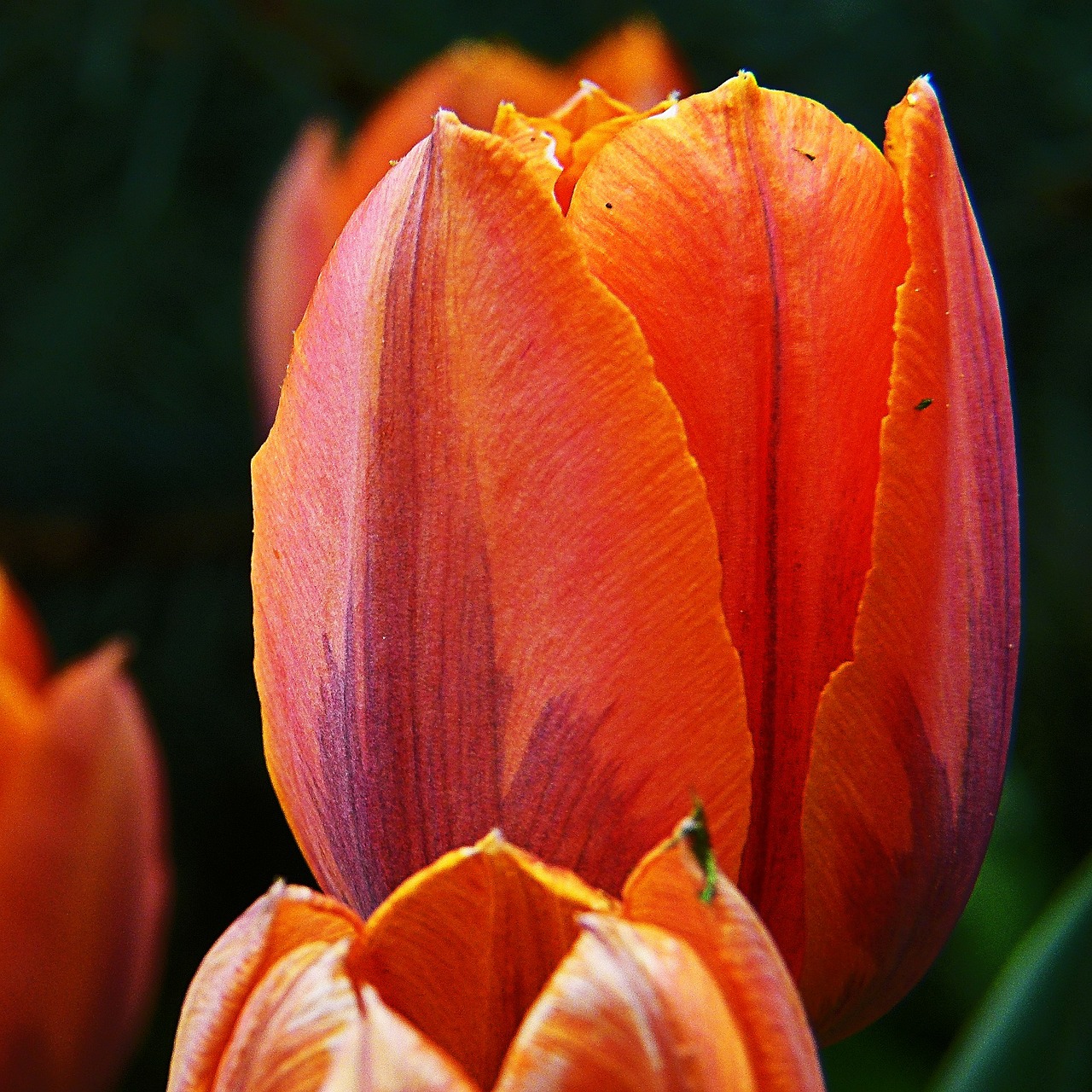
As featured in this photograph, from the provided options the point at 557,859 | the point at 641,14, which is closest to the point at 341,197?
the point at 641,14

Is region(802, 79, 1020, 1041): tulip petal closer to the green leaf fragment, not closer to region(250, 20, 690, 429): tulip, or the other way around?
the green leaf fragment

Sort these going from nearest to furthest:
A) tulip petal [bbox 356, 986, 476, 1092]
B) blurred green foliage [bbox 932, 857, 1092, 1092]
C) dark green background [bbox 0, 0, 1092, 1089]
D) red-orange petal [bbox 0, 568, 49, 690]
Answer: tulip petal [bbox 356, 986, 476, 1092] < blurred green foliage [bbox 932, 857, 1092, 1092] < red-orange petal [bbox 0, 568, 49, 690] < dark green background [bbox 0, 0, 1092, 1089]

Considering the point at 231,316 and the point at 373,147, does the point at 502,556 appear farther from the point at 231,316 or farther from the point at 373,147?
the point at 231,316

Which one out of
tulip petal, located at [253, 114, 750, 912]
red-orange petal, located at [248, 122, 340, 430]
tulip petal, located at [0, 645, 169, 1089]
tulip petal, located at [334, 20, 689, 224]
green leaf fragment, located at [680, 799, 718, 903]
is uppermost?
tulip petal, located at [334, 20, 689, 224]

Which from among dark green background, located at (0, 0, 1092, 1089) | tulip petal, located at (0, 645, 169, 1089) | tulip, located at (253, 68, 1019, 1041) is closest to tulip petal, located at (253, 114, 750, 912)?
tulip, located at (253, 68, 1019, 1041)

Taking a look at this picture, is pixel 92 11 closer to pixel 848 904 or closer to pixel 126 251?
pixel 126 251

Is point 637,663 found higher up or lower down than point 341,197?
lower down

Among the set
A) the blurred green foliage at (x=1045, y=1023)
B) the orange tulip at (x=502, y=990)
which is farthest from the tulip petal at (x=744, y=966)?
the blurred green foliage at (x=1045, y=1023)
